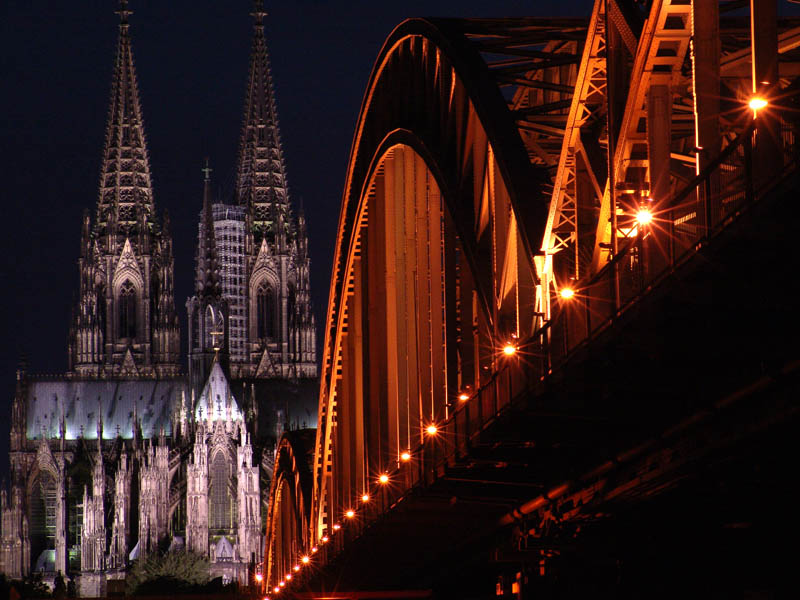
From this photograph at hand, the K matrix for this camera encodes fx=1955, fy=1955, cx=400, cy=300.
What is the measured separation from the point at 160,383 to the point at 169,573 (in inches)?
1419

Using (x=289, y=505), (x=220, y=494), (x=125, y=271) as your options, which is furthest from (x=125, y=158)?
(x=289, y=505)

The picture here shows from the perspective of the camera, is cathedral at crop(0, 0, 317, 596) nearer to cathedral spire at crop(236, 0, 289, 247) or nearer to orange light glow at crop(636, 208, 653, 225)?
cathedral spire at crop(236, 0, 289, 247)

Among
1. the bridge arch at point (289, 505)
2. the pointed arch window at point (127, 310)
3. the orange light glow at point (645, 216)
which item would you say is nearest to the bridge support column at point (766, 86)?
the orange light glow at point (645, 216)

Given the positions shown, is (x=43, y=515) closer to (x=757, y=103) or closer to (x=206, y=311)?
(x=206, y=311)

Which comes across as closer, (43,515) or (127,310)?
(43,515)

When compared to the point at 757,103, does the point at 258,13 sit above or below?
above

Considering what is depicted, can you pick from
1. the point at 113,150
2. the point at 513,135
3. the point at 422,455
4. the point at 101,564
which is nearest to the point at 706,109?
the point at 513,135

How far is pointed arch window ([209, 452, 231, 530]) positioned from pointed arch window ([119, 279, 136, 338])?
3087 cm

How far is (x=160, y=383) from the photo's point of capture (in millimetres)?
179250

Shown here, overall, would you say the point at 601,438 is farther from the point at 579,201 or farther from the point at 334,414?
the point at 334,414

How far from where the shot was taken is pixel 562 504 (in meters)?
30.7

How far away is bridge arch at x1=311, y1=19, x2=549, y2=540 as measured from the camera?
1078 inches

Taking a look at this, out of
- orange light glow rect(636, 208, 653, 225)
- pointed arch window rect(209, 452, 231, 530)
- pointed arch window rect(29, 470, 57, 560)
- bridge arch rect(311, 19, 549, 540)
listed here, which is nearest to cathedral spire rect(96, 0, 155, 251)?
pointed arch window rect(29, 470, 57, 560)

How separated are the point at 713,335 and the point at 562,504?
43.0 ft
